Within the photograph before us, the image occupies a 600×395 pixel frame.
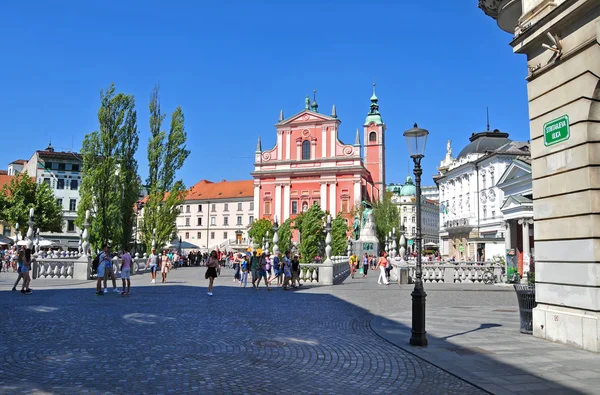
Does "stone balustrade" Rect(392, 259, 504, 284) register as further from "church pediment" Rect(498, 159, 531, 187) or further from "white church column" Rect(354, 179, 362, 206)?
"white church column" Rect(354, 179, 362, 206)

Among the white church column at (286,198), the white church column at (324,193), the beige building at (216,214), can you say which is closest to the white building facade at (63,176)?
the beige building at (216,214)

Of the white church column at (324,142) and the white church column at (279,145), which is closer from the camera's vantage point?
the white church column at (324,142)

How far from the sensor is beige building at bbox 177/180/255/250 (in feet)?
300

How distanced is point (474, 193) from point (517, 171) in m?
25.6

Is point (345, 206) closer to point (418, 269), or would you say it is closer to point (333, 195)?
point (333, 195)

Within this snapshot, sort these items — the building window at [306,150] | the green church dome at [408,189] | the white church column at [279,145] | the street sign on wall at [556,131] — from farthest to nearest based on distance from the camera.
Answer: the green church dome at [408,189]
the white church column at [279,145]
the building window at [306,150]
the street sign on wall at [556,131]

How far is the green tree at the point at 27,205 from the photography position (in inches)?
1857

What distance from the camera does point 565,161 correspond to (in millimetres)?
8398

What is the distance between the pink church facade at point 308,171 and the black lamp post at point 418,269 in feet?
210

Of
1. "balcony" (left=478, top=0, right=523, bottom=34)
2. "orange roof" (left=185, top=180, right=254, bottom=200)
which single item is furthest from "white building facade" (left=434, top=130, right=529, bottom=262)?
"balcony" (left=478, top=0, right=523, bottom=34)

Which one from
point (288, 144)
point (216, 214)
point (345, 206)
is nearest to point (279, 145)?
point (288, 144)

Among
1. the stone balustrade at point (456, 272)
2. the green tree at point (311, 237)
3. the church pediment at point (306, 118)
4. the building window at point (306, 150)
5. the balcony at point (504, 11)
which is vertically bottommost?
the stone balustrade at point (456, 272)

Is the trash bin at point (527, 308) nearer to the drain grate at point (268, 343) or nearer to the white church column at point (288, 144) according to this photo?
the drain grate at point (268, 343)

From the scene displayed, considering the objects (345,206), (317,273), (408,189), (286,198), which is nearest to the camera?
(317,273)
